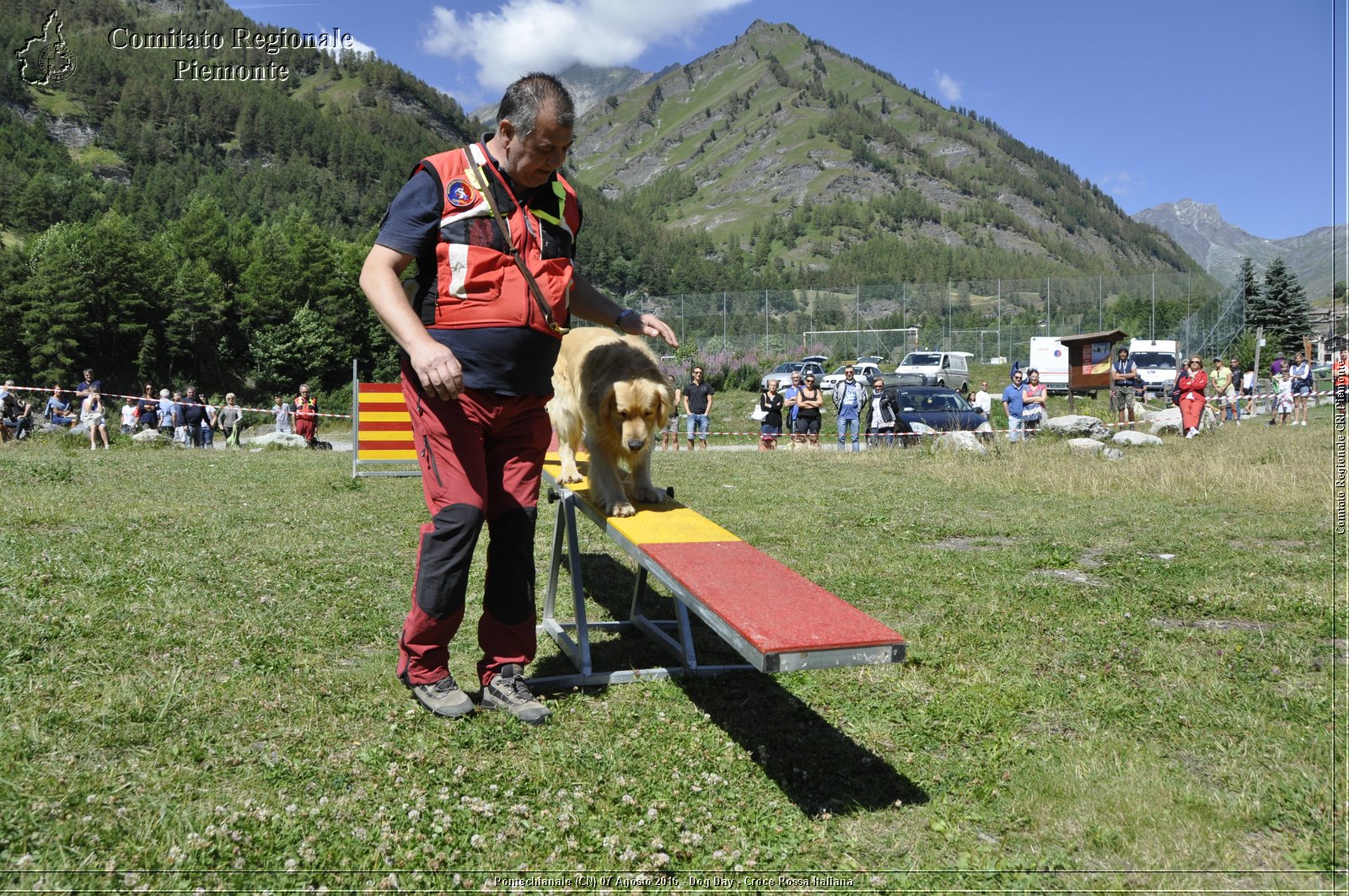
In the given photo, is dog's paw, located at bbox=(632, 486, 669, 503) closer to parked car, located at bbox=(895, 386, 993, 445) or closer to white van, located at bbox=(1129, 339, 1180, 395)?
parked car, located at bbox=(895, 386, 993, 445)

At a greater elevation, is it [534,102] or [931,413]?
[534,102]

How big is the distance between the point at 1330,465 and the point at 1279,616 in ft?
27.0

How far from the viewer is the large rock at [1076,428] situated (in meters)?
18.6

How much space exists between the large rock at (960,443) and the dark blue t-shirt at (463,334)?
13321 millimetres

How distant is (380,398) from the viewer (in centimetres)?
1334

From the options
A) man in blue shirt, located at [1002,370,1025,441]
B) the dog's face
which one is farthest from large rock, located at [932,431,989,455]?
the dog's face

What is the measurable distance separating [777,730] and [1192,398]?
1865 centimetres

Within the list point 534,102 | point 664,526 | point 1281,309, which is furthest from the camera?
point 1281,309

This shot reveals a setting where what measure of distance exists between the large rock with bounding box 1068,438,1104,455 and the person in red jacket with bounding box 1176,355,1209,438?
379 cm

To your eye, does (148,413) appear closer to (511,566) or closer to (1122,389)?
(511,566)

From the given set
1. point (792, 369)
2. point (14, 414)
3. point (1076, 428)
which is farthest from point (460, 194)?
point (792, 369)

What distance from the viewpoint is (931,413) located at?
68.0ft

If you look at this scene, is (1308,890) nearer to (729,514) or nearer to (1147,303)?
(729,514)

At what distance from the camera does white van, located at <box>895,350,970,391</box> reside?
3962 centimetres
